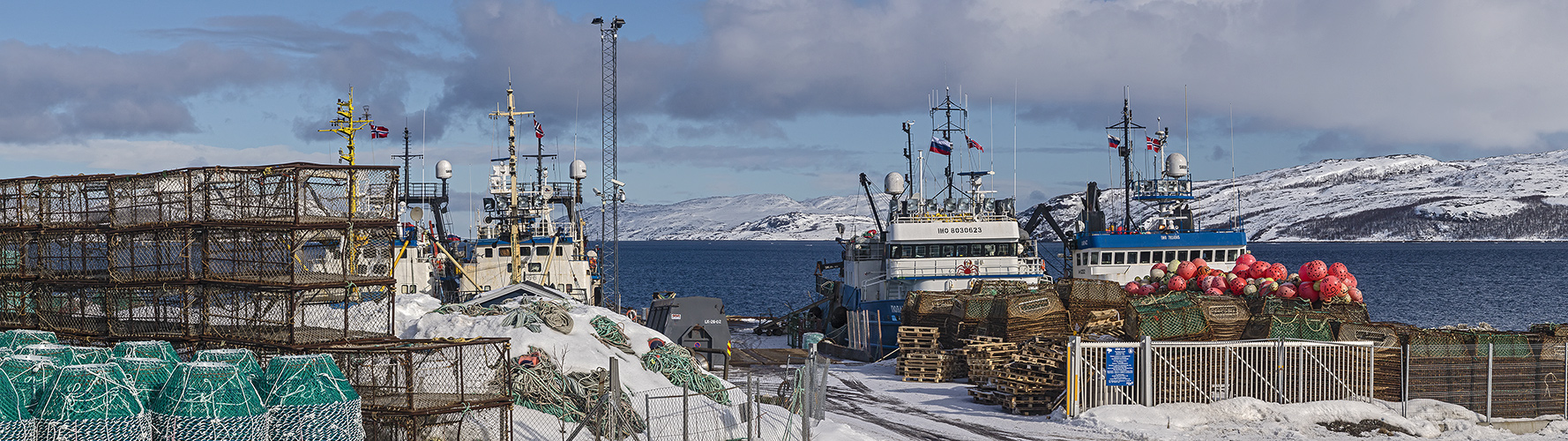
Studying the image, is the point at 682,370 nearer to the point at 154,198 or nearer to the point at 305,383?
the point at 305,383

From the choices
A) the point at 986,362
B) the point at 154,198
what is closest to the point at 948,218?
the point at 986,362

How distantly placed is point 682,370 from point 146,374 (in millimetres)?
9482

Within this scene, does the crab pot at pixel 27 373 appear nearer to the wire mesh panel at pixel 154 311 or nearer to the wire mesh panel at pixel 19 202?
the wire mesh panel at pixel 154 311

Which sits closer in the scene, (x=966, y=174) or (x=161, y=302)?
(x=161, y=302)

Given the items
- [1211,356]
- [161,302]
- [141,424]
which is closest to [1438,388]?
[1211,356]

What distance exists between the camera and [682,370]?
21984mm

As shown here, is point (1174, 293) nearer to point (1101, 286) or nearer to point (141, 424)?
point (1101, 286)

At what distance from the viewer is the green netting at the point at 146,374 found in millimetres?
14188

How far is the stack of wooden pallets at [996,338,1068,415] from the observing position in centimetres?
2253

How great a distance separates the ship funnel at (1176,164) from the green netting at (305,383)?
3634 cm

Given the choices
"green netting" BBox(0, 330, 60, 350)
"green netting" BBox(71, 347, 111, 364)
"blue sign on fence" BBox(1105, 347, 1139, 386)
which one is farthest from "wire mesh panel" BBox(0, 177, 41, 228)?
"blue sign on fence" BBox(1105, 347, 1139, 386)

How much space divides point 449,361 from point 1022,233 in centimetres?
2996

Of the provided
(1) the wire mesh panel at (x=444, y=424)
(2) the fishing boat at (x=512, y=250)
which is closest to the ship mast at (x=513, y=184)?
(2) the fishing boat at (x=512, y=250)

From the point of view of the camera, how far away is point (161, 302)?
19531 mm
